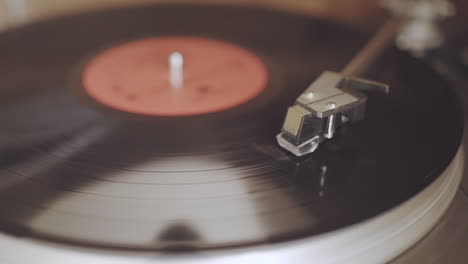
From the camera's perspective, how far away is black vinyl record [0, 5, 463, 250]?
0.50 m

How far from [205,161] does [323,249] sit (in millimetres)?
166

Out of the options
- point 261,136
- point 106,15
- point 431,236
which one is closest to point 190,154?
point 261,136

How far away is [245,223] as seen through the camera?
1.63ft

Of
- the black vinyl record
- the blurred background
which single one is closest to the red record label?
the black vinyl record

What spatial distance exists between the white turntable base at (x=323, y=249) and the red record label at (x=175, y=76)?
26 centimetres

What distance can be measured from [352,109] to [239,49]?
0.33 meters

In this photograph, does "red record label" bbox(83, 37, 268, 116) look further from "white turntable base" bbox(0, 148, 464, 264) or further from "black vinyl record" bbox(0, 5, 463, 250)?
"white turntable base" bbox(0, 148, 464, 264)

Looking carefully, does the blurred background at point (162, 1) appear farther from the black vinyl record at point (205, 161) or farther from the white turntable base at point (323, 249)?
the white turntable base at point (323, 249)

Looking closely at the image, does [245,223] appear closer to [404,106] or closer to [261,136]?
[261,136]

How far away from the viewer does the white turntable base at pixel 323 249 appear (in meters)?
0.46

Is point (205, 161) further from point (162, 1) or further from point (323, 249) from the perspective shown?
point (162, 1)

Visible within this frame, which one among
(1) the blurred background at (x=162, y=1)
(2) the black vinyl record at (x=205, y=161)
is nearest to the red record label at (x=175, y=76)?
(2) the black vinyl record at (x=205, y=161)

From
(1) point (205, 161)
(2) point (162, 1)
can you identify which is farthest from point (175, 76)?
(2) point (162, 1)

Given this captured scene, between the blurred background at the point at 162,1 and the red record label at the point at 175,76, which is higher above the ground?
the blurred background at the point at 162,1
